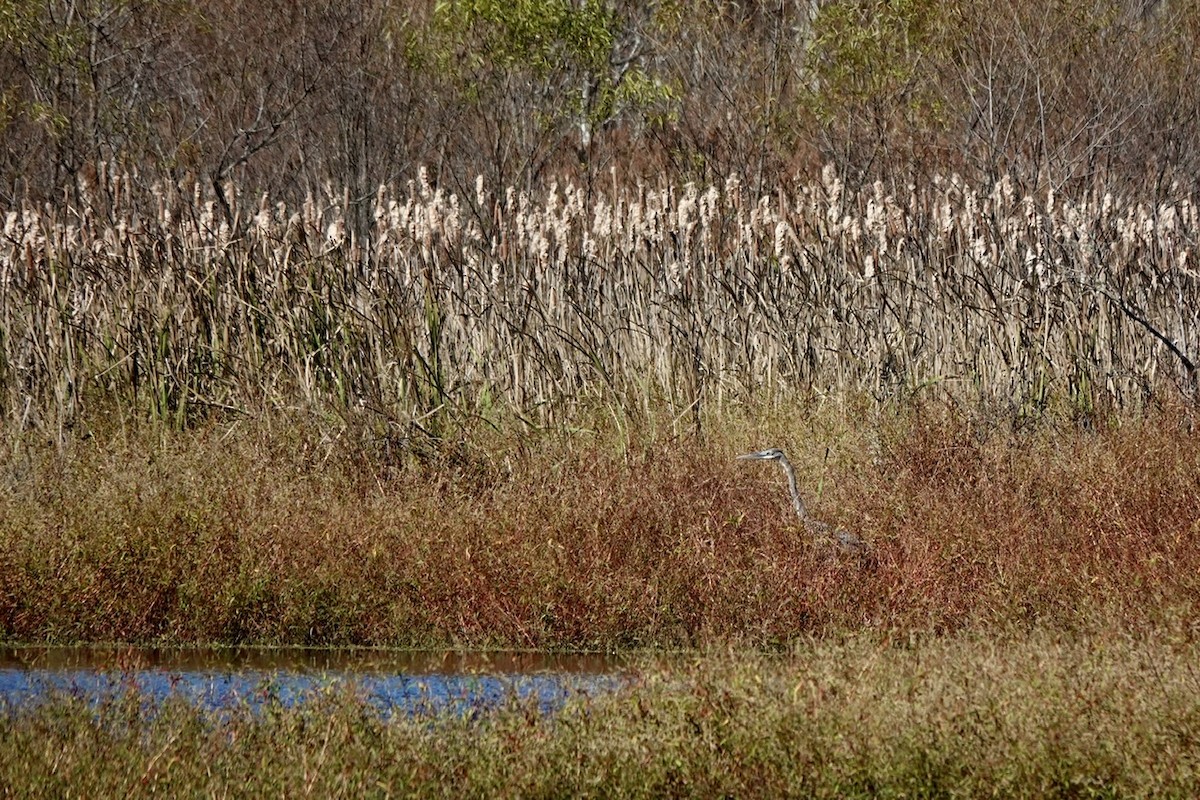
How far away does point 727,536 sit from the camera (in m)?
7.24

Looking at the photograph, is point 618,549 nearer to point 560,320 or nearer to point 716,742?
point 716,742

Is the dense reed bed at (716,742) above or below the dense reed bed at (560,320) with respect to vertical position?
above

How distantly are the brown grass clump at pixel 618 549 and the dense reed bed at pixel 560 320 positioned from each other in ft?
3.39

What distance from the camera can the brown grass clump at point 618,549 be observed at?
662 cm

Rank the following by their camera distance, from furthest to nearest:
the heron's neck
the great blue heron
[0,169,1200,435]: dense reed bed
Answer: [0,169,1200,435]: dense reed bed
the heron's neck
the great blue heron

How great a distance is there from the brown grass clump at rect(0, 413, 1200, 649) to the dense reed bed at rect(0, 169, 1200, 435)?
103cm

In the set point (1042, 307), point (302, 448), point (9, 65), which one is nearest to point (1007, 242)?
point (1042, 307)

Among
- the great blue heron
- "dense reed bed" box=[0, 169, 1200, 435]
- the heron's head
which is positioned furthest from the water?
"dense reed bed" box=[0, 169, 1200, 435]

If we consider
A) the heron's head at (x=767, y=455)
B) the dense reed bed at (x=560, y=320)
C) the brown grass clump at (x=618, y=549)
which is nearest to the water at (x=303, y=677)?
the brown grass clump at (x=618, y=549)

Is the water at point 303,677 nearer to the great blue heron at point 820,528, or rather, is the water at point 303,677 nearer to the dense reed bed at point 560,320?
the great blue heron at point 820,528

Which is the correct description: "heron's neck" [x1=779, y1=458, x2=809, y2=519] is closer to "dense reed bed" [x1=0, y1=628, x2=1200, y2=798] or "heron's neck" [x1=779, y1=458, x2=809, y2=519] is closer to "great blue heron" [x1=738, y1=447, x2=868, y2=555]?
"great blue heron" [x1=738, y1=447, x2=868, y2=555]

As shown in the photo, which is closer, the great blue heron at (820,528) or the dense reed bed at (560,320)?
the great blue heron at (820,528)

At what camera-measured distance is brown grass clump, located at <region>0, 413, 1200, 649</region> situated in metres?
6.62

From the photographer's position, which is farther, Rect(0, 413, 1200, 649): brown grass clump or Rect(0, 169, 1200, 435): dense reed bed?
Rect(0, 169, 1200, 435): dense reed bed
